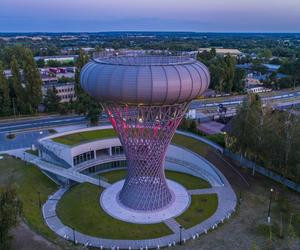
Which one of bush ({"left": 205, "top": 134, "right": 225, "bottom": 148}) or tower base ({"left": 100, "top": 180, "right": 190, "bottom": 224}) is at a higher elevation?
bush ({"left": 205, "top": 134, "right": 225, "bottom": 148})

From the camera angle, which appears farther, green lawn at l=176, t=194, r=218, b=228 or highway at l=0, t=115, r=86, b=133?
highway at l=0, t=115, r=86, b=133

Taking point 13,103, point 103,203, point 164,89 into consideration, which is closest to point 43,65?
point 13,103

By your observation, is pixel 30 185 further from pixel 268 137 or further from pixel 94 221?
pixel 268 137

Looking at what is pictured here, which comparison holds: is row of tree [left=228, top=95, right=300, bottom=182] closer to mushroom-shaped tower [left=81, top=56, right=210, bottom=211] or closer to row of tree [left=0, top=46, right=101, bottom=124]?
mushroom-shaped tower [left=81, top=56, right=210, bottom=211]

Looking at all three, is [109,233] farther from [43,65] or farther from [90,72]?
[43,65]

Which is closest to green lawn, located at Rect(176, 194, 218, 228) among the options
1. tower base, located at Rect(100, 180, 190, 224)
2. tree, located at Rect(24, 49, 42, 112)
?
tower base, located at Rect(100, 180, 190, 224)
